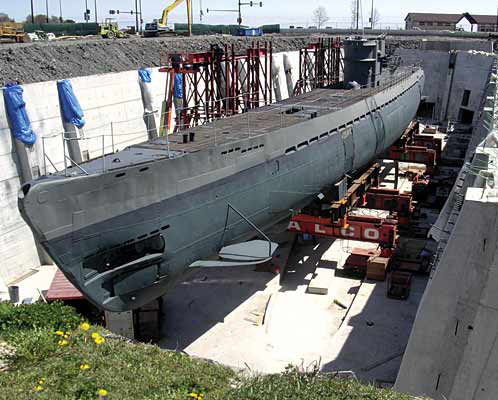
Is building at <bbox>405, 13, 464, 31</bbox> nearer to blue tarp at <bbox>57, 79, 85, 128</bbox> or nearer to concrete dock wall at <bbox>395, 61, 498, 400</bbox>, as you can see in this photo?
blue tarp at <bbox>57, 79, 85, 128</bbox>

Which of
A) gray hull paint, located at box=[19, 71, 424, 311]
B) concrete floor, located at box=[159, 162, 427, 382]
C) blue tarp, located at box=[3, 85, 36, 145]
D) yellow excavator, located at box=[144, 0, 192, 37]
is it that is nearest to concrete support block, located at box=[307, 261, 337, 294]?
concrete floor, located at box=[159, 162, 427, 382]

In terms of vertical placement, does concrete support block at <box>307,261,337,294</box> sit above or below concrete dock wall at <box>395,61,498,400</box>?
below

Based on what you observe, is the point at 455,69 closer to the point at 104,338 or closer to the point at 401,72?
the point at 401,72

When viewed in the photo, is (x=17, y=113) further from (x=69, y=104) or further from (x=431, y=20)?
(x=431, y=20)

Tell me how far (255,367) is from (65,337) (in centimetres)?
483

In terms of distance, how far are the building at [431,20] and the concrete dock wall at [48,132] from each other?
90796 millimetres

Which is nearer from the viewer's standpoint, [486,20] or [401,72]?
[401,72]

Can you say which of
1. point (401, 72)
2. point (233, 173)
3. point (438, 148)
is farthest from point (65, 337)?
point (401, 72)

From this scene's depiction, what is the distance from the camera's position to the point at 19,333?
9.77 meters

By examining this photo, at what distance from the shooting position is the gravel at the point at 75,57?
24859 millimetres

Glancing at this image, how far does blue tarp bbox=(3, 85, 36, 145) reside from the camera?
17031 millimetres

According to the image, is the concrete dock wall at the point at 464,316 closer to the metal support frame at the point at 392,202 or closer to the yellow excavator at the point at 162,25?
the metal support frame at the point at 392,202

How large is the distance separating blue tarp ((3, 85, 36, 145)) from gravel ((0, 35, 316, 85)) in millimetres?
6962

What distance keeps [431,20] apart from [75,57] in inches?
3569
